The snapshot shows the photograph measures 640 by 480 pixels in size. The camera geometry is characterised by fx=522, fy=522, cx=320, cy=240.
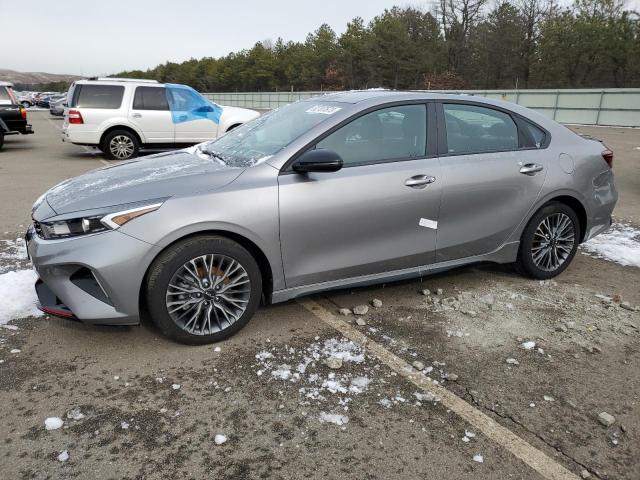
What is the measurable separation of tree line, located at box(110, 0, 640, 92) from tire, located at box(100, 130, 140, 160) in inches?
1411

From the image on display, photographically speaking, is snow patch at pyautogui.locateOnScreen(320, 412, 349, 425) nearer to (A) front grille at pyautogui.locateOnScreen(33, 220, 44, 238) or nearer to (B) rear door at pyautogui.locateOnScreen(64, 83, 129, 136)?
(A) front grille at pyautogui.locateOnScreen(33, 220, 44, 238)

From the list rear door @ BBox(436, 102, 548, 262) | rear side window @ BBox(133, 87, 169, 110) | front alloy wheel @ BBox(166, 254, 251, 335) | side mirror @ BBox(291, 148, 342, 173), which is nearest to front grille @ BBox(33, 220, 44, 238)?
front alloy wheel @ BBox(166, 254, 251, 335)

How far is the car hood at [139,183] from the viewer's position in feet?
10.5

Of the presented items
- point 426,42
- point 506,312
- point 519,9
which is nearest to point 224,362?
point 506,312

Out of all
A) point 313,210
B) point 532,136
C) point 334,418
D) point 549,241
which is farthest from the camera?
point 549,241

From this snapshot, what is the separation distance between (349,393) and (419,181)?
→ 1653 millimetres

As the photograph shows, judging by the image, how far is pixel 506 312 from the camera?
402 cm

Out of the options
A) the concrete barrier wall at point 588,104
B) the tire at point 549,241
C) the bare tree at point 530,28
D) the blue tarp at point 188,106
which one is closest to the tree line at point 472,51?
the bare tree at point 530,28

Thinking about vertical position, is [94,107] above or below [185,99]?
below

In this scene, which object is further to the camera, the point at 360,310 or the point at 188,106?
the point at 188,106

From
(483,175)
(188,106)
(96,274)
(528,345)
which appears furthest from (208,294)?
(188,106)

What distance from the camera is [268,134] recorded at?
4.05 m

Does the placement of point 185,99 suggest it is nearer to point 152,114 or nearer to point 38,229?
point 152,114

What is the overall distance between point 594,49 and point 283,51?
52.0 m
